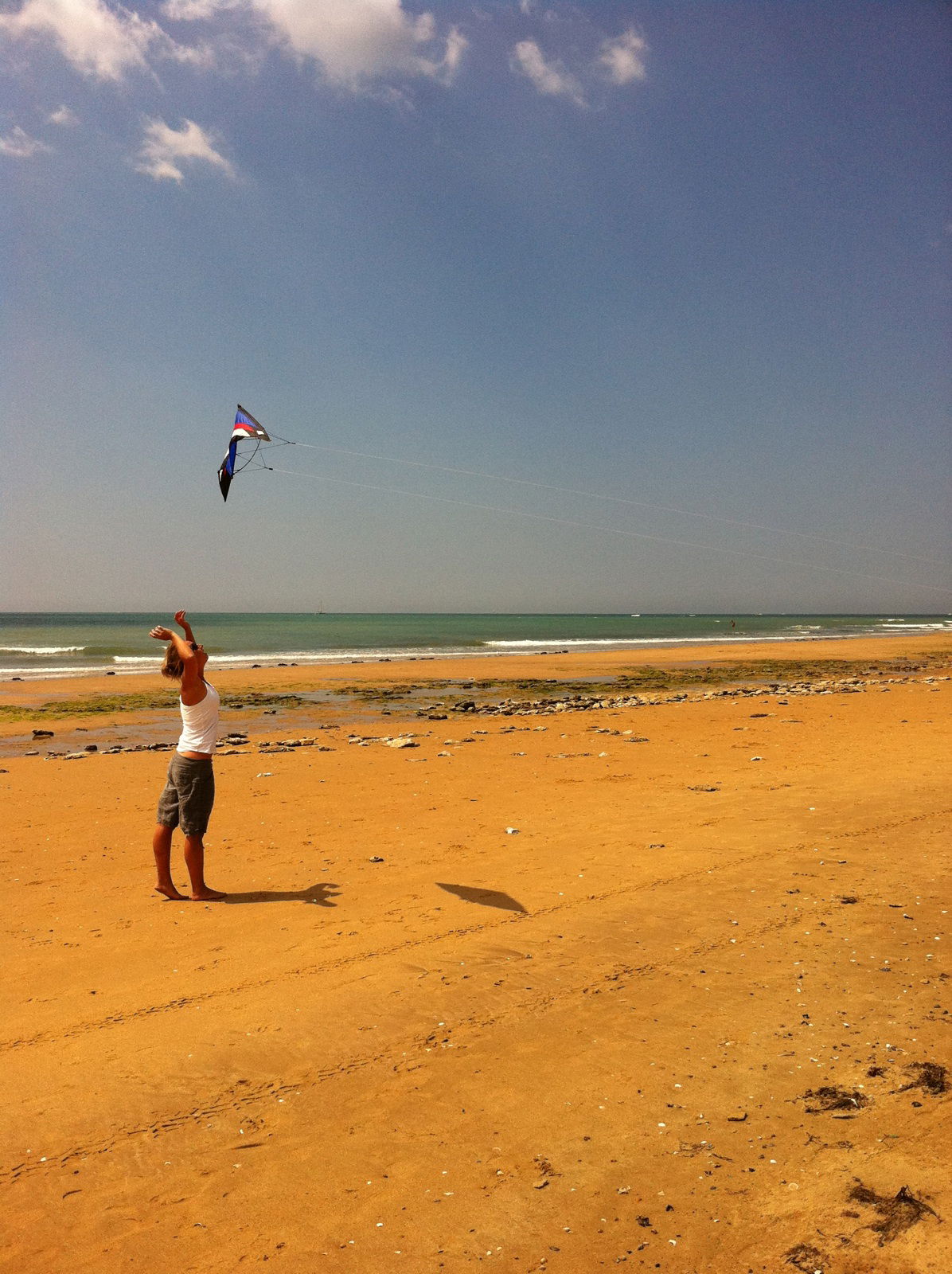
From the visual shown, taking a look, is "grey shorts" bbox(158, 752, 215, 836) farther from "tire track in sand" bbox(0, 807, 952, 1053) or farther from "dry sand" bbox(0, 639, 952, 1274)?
"tire track in sand" bbox(0, 807, 952, 1053)

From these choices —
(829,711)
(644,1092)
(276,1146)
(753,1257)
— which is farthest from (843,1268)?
(829,711)

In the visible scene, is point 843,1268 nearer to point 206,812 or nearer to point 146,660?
point 206,812

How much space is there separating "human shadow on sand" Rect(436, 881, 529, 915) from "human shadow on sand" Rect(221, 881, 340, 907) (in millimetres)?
884

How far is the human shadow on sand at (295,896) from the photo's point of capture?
6383mm

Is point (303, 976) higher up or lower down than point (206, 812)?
lower down

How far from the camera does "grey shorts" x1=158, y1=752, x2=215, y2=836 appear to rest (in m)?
6.46

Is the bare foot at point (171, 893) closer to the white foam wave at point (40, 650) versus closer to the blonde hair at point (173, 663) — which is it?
the blonde hair at point (173, 663)

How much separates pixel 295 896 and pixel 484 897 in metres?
1.54

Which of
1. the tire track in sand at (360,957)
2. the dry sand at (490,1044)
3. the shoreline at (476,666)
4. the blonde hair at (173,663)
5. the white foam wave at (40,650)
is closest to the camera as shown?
the dry sand at (490,1044)

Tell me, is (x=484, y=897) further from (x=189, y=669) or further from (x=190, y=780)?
(x=189, y=669)

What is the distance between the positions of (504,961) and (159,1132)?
2.24 metres

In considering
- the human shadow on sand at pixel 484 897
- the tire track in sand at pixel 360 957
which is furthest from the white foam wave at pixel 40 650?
the tire track in sand at pixel 360 957

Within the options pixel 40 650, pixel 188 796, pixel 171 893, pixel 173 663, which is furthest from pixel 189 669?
pixel 40 650

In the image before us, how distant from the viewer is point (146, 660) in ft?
138
